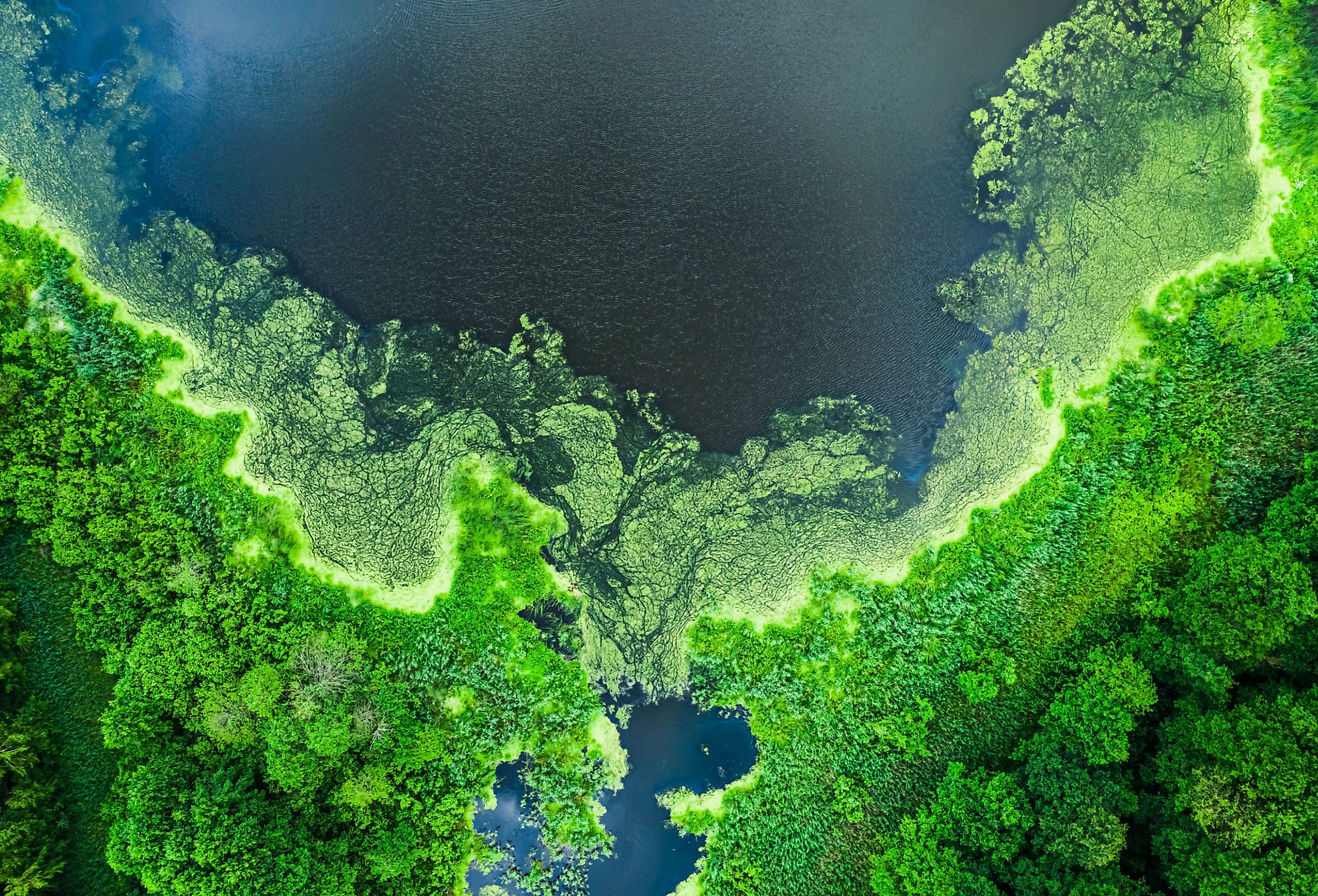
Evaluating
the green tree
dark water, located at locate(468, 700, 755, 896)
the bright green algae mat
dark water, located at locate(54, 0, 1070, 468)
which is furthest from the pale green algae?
the green tree

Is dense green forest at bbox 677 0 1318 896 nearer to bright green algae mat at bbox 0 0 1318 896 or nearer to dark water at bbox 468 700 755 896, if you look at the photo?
bright green algae mat at bbox 0 0 1318 896

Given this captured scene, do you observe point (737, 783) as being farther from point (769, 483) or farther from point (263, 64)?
point (263, 64)

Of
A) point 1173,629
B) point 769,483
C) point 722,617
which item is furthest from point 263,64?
point 1173,629

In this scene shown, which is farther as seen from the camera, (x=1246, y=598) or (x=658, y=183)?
(x=658, y=183)

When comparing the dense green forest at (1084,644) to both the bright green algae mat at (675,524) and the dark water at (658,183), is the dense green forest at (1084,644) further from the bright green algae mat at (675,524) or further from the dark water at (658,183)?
the dark water at (658,183)

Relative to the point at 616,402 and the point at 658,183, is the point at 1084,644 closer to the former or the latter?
the point at 616,402

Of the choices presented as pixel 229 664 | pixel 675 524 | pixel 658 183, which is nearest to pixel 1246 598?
pixel 675 524
